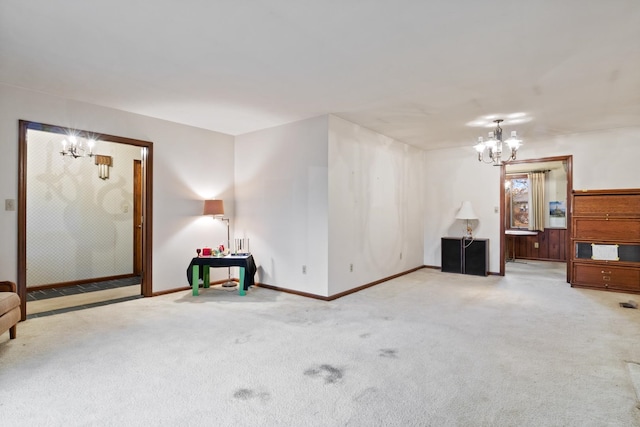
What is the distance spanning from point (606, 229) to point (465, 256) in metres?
2.13

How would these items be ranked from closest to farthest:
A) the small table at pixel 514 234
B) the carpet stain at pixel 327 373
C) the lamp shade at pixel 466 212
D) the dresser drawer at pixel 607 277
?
the carpet stain at pixel 327 373 → the dresser drawer at pixel 607 277 → the lamp shade at pixel 466 212 → the small table at pixel 514 234

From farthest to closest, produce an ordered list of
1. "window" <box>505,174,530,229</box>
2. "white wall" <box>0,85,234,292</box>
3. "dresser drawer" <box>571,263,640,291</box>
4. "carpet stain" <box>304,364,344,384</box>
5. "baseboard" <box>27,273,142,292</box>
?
"window" <box>505,174,530,229</box>, "baseboard" <box>27,273,142,292</box>, "dresser drawer" <box>571,263,640,291</box>, "white wall" <box>0,85,234,292</box>, "carpet stain" <box>304,364,344,384</box>

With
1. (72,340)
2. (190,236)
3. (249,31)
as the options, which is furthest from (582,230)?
(72,340)

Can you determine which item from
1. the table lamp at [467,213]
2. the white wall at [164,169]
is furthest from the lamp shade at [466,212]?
the white wall at [164,169]

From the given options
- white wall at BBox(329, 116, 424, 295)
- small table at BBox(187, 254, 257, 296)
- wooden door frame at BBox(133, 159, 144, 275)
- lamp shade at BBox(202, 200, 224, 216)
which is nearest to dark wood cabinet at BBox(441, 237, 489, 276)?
white wall at BBox(329, 116, 424, 295)

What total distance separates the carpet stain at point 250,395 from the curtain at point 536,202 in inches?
337

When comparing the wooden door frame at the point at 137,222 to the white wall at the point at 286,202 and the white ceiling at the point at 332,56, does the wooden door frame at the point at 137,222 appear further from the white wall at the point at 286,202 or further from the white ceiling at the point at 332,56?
the white ceiling at the point at 332,56

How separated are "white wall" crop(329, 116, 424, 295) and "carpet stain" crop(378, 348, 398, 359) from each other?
5.74 feet

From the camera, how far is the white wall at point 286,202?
4695mm

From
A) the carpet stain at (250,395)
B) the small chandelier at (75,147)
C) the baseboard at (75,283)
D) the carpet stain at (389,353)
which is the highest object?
the small chandelier at (75,147)

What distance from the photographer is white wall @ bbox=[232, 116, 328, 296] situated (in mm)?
4695

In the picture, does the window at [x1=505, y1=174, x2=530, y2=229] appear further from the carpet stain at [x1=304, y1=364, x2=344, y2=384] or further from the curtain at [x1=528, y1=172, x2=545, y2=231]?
the carpet stain at [x1=304, y1=364, x2=344, y2=384]

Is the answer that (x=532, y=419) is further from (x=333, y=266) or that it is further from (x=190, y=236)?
(x=190, y=236)

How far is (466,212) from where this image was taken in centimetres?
650
